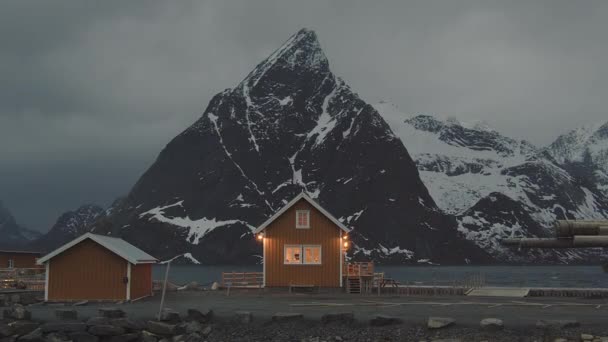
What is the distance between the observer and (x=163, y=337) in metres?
31.3

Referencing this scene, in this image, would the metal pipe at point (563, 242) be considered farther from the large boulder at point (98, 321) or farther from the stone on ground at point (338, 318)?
the large boulder at point (98, 321)

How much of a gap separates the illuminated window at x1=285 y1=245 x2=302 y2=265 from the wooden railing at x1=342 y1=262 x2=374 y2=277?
12.9 feet

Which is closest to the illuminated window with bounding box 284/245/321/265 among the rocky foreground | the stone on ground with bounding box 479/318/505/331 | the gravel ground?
the rocky foreground

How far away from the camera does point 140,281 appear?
156 ft

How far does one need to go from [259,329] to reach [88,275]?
1798 centimetres

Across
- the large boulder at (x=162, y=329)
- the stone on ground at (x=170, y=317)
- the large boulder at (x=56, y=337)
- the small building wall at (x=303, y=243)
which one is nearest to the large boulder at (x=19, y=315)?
the large boulder at (x=56, y=337)

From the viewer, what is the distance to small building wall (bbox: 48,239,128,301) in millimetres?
45094

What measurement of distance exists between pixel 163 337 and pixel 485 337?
13.8m

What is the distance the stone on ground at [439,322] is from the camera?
29.6 meters

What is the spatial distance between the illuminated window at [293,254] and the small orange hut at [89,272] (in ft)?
45.2

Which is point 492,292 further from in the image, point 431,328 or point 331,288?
point 431,328

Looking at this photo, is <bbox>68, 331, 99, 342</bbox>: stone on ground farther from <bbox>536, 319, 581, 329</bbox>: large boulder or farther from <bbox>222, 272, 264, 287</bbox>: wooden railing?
<bbox>222, 272, 264, 287</bbox>: wooden railing

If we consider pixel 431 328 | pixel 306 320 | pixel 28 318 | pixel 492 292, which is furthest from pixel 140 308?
pixel 492 292

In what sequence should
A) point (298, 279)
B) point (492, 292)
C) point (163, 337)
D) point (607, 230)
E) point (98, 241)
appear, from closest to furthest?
point (607, 230) → point (163, 337) → point (98, 241) → point (492, 292) → point (298, 279)
